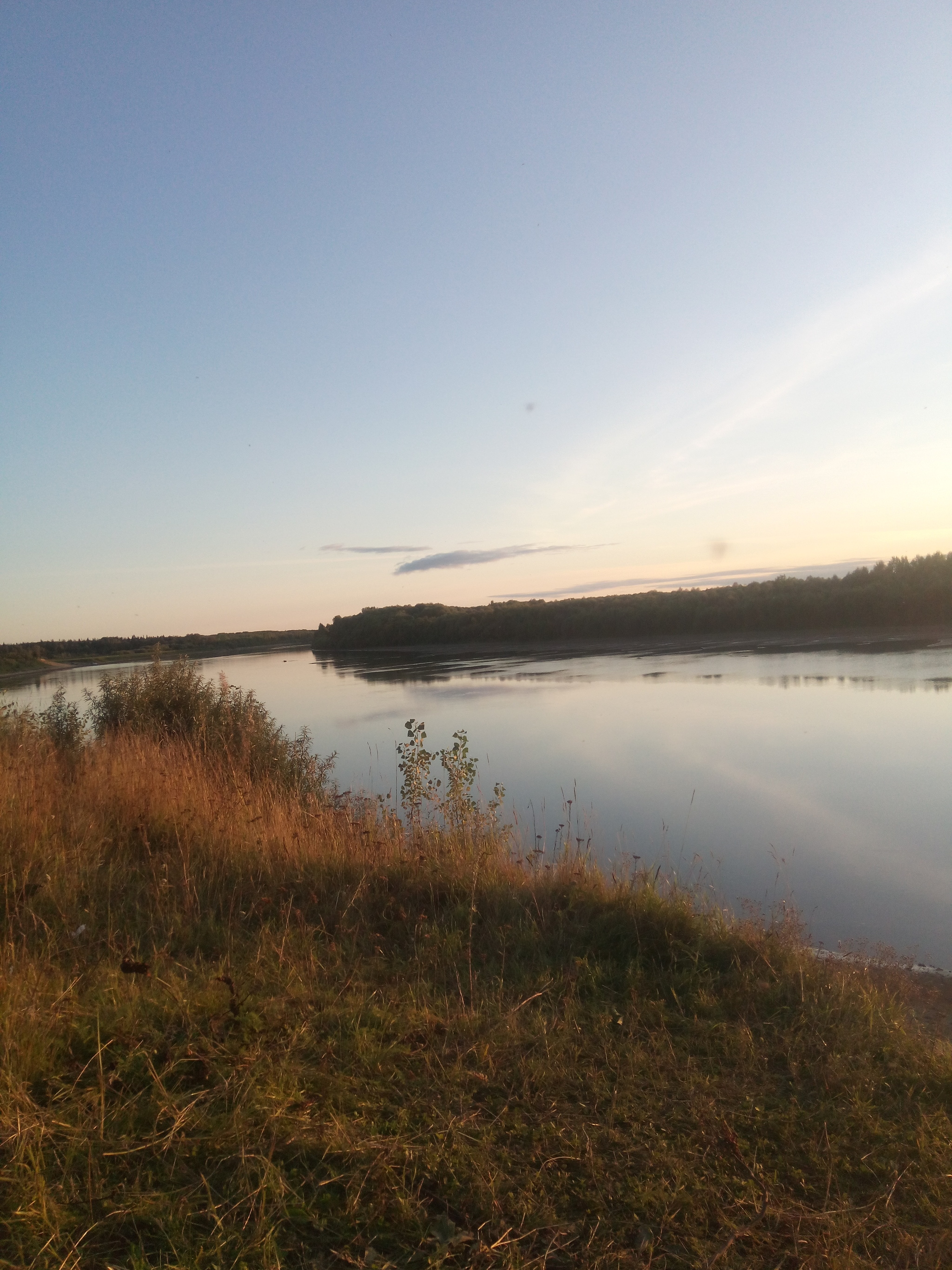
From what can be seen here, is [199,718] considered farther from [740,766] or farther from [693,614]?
[693,614]

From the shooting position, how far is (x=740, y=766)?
12859 millimetres

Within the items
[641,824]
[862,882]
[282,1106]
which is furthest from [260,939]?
[641,824]

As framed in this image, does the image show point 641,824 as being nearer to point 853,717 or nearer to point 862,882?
point 862,882

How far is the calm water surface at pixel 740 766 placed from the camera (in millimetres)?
7660

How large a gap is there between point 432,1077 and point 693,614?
51.3 metres

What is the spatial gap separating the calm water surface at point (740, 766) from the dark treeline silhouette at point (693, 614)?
13.4 m

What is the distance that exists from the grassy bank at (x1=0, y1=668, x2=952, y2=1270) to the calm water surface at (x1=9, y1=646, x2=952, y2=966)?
8.80ft

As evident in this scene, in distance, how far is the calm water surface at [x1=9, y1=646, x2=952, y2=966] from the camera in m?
7.66

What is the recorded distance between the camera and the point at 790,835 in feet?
30.1

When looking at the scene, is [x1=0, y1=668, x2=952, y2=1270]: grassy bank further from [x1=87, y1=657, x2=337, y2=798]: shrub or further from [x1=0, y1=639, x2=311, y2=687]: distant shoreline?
[x1=0, y1=639, x2=311, y2=687]: distant shoreline

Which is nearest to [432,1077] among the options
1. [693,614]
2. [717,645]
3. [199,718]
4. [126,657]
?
[199,718]

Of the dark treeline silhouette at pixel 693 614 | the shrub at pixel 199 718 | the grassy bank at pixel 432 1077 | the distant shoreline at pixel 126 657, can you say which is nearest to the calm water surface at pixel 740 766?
the shrub at pixel 199 718

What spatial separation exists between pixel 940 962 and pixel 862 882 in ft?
6.18

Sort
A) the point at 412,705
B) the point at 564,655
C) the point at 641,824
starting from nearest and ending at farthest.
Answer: the point at 641,824, the point at 412,705, the point at 564,655
